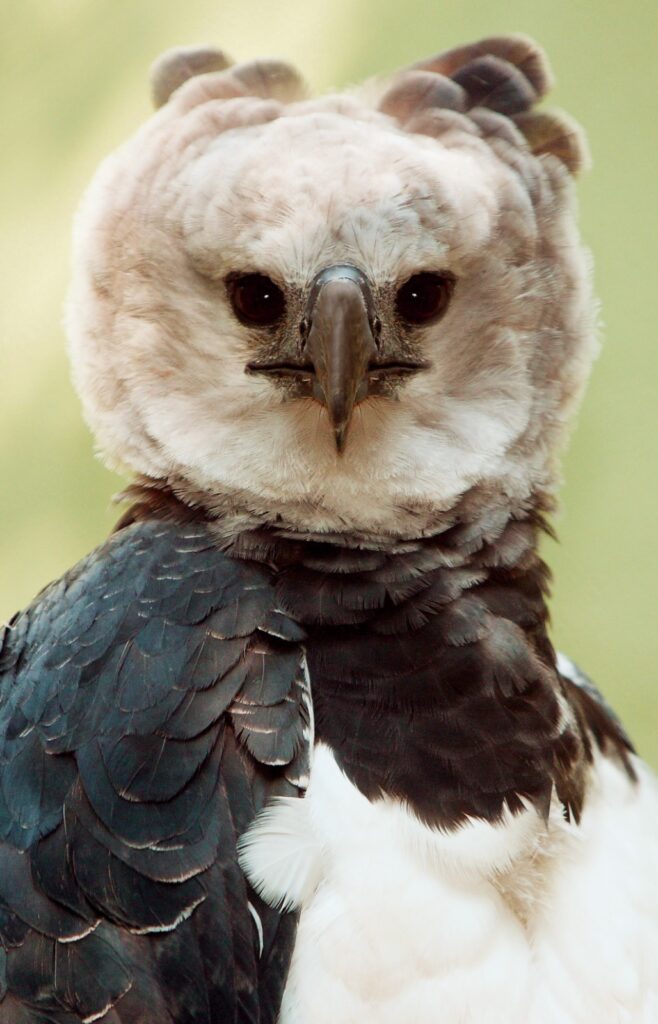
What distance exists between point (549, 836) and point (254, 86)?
66 cm

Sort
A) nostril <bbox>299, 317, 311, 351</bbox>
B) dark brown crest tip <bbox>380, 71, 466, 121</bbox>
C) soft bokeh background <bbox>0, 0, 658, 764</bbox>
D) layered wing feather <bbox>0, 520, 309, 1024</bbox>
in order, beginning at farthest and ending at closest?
soft bokeh background <bbox>0, 0, 658, 764</bbox>, dark brown crest tip <bbox>380, 71, 466, 121</bbox>, nostril <bbox>299, 317, 311, 351</bbox>, layered wing feather <bbox>0, 520, 309, 1024</bbox>

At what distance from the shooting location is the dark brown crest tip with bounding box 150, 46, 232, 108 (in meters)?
1.01

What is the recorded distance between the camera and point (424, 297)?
0.87 meters

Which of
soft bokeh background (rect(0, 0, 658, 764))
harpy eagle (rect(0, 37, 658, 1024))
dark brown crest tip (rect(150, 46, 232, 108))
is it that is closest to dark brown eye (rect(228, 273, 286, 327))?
harpy eagle (rect(0, 37, 658, 1024))

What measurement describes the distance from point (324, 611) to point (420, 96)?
1.50ft

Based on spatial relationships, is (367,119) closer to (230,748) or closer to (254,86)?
(254,86)

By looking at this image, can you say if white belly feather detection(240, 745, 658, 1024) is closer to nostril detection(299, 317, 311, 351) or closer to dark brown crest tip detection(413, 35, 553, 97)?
nostril detection(299, 317, 311, 351)

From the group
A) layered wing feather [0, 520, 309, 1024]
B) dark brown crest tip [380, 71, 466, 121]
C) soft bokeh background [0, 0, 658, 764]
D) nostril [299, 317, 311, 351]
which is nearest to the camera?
layered wing feather [0, 520, 309, 1024]

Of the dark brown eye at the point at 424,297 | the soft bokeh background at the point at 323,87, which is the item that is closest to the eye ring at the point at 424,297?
the dark brown eye at the point at 424,297

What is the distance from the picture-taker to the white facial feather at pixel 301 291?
2.73 ft

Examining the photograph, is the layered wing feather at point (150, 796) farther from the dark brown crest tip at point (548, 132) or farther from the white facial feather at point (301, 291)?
the dark brown crest tip at point (548, 132)

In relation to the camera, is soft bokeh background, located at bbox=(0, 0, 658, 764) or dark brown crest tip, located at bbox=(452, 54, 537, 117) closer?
dark brown crest tip, located at bbox=(452, 54, 537, 117)

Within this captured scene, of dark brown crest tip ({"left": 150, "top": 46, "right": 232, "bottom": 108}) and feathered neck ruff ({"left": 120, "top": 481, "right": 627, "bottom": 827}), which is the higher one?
dark brown crest tip ({"left": 150, "top": 46, "right": 232, "bottom": 108})

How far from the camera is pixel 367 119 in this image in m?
0.93
